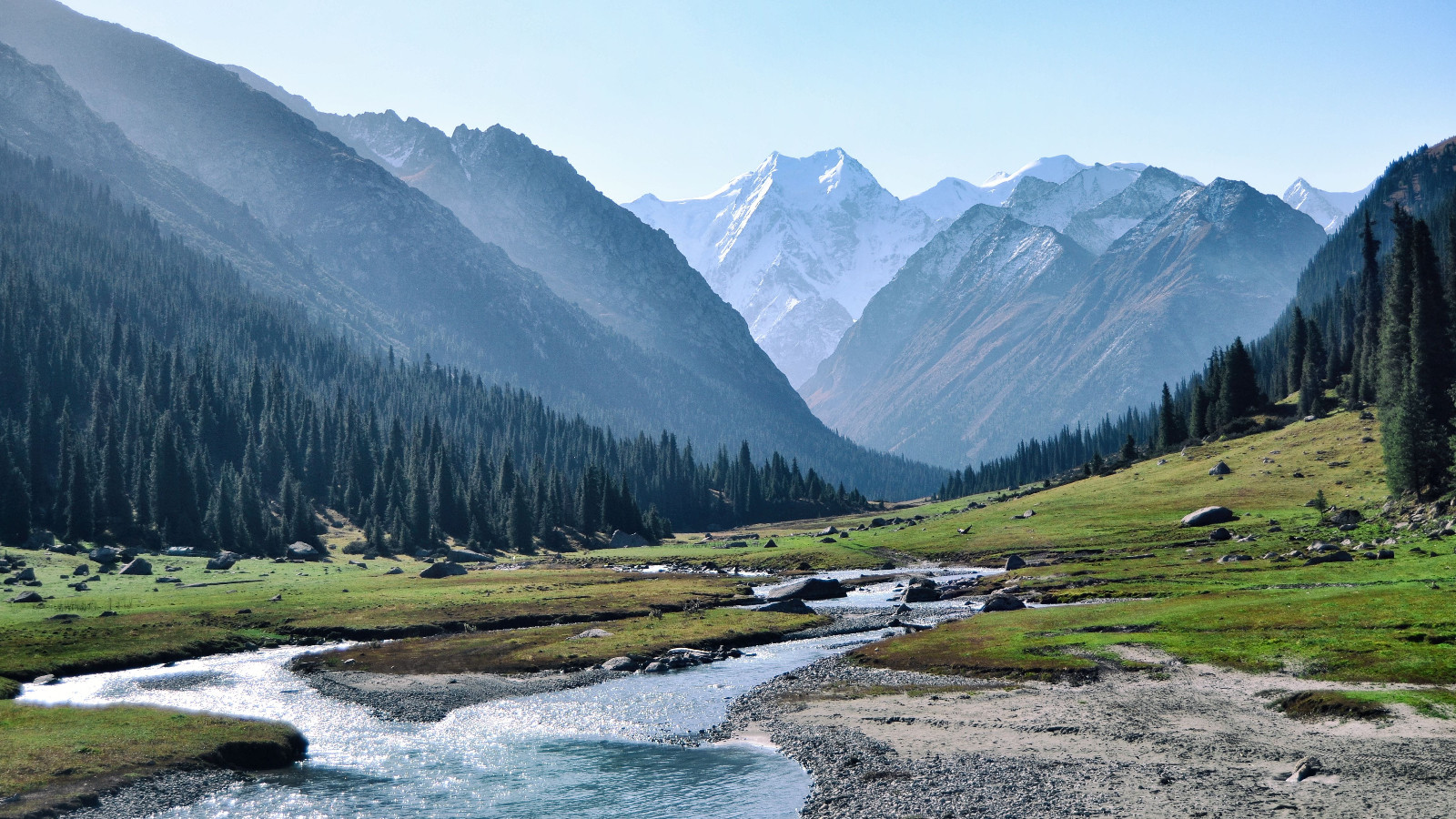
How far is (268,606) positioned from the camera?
3248 inches

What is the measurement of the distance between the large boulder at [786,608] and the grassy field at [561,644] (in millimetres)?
2636

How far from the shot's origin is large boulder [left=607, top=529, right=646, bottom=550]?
623ft

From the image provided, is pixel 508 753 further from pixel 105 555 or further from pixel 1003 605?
pixel 105 555

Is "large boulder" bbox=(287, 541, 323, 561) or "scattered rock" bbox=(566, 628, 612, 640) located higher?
"large boulder" bbox=(287, 541, 323, 561)

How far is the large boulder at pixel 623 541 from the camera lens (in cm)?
19000

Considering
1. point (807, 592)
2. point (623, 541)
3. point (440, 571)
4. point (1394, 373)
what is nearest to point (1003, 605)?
point (807, 592)

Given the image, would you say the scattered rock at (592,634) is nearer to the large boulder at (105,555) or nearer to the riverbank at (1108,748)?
the riverbank at (1108,748)

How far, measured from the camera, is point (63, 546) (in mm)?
117938

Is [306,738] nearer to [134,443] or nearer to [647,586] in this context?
[647,586]

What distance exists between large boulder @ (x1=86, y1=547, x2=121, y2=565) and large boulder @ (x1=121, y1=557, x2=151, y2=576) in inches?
296

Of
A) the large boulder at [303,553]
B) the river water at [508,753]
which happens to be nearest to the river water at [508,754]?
the river water at [508,753]

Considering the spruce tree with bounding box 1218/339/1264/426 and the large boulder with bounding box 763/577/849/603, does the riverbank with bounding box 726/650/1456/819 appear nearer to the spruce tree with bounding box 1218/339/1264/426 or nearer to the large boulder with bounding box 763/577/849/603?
the large boulder with bounding box 763/577/849/603

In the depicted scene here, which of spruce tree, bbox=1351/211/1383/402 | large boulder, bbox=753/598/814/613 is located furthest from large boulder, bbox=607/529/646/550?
spruce tree, bbox=1351/211/1383/402

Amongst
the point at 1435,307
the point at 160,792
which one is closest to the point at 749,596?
the point at 160,792
